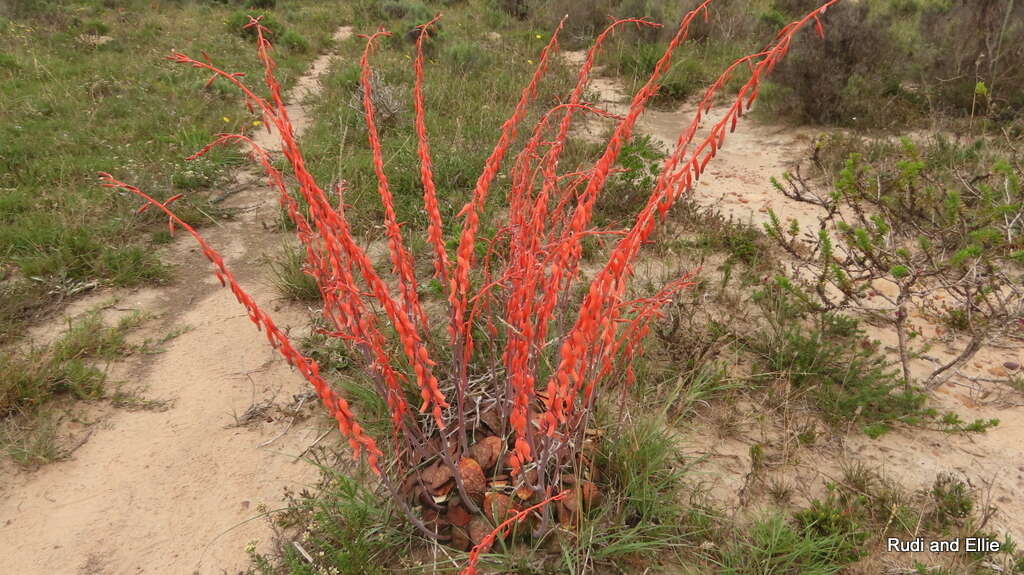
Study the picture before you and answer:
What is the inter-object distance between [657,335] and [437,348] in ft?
3.81

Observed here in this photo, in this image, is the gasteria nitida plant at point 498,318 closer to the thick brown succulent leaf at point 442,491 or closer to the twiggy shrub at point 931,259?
the thick brown succulent leaf at point 442,491

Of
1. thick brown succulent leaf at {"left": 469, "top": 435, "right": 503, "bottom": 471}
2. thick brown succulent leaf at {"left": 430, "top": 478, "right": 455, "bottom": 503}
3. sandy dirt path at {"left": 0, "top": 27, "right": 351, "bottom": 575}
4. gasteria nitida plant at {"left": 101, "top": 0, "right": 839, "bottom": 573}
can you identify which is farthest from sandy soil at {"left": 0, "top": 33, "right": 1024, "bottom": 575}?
thick brown succulent leaf at {"left": 469, "top": 435, "right": 503, "bottom": 471}

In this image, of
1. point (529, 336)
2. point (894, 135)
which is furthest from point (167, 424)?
point (894, 135)

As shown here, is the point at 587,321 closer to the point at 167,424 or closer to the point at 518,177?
the point at 518,177

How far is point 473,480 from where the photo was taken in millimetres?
1876

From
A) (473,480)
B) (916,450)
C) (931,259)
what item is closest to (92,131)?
(473,480)

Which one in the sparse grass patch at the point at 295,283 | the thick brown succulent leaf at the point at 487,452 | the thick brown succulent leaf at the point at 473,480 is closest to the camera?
the thick brown succulent leaf at the point at 473,480

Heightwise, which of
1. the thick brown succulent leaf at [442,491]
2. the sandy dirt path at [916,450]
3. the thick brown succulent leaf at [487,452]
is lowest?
the sandy dirt path at [916,450]

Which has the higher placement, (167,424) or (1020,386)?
(167,424)

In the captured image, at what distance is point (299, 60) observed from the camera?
859 cm

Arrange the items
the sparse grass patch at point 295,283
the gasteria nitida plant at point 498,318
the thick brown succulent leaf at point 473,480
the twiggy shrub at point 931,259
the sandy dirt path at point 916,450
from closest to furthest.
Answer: the gasteria nitida plant at point 498,318, the thick brown succulent leaf at point 473,480, the sandy dirt path at point 916,450, the twiggy shrub at point 931,259, the sparse grass patch at point 295,283

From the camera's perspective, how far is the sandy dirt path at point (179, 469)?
2041 mm

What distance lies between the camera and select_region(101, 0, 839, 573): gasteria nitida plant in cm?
117

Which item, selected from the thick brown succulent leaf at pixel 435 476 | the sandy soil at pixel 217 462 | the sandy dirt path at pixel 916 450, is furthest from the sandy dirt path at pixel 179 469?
the sandy dirt path at pixel 916 450
